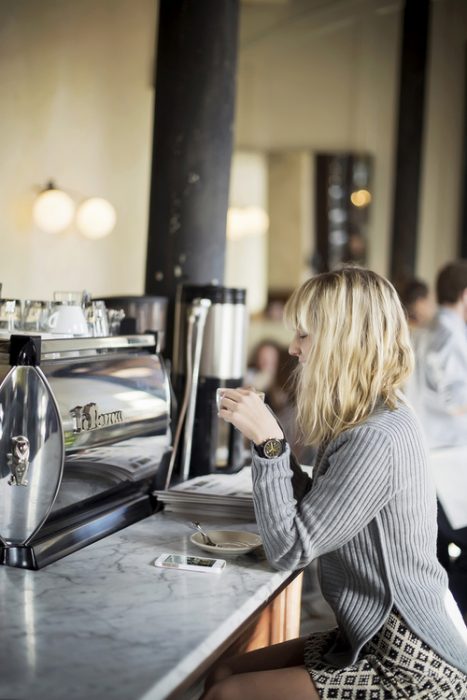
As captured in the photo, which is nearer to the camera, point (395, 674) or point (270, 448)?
point (395, 674)

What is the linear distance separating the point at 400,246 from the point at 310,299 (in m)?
6.39

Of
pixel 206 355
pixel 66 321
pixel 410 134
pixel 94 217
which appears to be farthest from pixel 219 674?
pixel 410 134

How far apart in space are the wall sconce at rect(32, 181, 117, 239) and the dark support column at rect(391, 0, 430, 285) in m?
2.97

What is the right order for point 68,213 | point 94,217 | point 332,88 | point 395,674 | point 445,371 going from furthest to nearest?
point 332,88, point 94,217, point 68,213, point 445,371, point 395,674

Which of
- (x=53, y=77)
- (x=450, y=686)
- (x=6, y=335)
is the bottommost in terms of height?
(x=450, y=686)

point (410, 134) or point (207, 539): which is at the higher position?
point (410, 134)

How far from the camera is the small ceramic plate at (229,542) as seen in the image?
5.93 feet

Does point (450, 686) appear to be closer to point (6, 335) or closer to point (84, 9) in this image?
point (6, 335)

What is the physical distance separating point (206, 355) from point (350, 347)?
3.47 feet

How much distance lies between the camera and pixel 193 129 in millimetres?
3361

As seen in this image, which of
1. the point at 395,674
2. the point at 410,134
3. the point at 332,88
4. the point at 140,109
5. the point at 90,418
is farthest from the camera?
the point at 332,88

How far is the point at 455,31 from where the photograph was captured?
9078mm

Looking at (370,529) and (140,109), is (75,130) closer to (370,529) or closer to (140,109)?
(140,109)

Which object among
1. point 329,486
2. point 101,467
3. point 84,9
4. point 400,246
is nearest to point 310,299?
point 329,486
